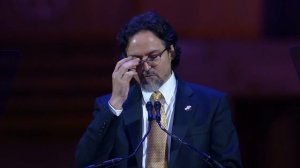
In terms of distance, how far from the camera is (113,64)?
14.1ft

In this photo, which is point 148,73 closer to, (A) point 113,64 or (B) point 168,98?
(B) point 168,98

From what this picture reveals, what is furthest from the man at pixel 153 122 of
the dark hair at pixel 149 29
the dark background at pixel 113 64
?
the dark background at pixel 113 64

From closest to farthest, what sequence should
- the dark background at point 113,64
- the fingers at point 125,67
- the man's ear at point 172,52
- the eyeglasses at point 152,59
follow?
the fingers at point 125,67 → the eyeglasses at point 152,59 → the man's ear at point 172,52 → the dark background at point 113,64

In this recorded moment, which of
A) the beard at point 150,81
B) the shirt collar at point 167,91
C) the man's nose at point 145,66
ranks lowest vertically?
the shirt collar at point 167,91

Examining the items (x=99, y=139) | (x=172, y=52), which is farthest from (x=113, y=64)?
(x=99, y=139)

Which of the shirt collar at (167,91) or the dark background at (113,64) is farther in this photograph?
the dark background at (113,64)

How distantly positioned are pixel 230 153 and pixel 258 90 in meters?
1.43

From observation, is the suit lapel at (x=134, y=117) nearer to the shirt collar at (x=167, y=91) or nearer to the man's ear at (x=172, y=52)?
the shirt collar at (x=167, y=91)

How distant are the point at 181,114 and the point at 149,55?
31 centimetres

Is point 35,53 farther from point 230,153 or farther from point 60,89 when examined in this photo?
point 230,153

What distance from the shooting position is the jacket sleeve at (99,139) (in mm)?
2688

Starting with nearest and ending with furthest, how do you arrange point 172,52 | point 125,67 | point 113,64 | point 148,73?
point 125,67
point 148,73
point 172,52
point 113,64

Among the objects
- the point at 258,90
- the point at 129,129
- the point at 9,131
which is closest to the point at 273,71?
the point at 258,90

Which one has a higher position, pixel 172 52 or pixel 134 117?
pixel 172 52
